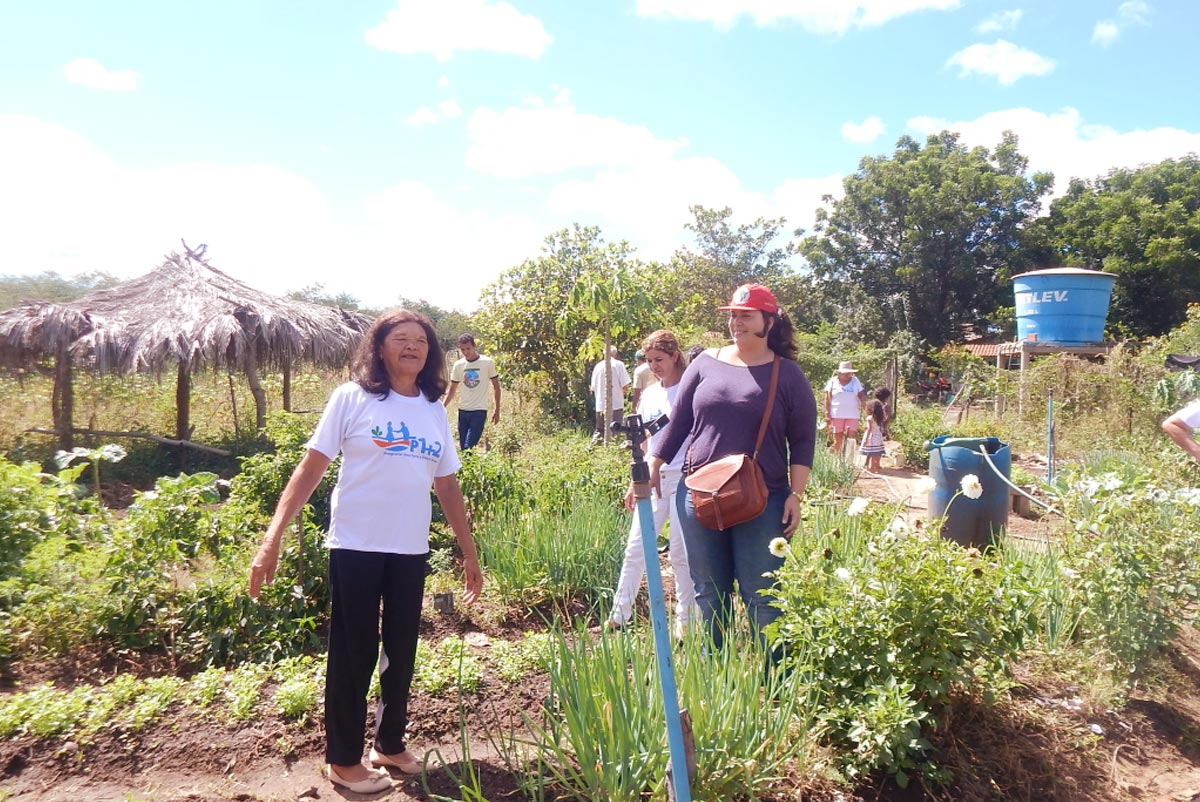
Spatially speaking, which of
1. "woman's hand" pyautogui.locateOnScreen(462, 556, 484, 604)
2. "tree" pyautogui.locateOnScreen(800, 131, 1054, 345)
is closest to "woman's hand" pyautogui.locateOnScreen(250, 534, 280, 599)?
"woman's hand" pyautogui.locateOnScreen(462, 556, 484, 604)

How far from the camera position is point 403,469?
2.37 meters

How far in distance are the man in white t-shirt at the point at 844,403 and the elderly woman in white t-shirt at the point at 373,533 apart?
7276 mm

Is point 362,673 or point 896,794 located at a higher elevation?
point 362,673

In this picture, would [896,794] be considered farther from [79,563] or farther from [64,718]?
[79,563]

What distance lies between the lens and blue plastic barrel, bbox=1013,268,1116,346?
1173 centimetres

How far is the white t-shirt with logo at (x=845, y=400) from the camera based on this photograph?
8886 mm

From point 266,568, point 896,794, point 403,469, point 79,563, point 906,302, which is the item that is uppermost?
point 906,302

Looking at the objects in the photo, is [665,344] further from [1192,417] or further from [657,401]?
[1192,417]

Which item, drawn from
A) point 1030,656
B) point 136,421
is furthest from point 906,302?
point 1030,656

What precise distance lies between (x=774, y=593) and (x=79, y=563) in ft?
11.2

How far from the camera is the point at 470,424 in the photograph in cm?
810

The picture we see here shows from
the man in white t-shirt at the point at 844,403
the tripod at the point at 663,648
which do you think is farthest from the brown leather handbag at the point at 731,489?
the man in white t-shirt at the point at 844,403

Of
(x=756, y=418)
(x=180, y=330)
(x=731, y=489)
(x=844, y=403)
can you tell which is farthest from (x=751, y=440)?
(x=180, y=330)

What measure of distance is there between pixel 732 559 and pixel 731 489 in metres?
0.41
